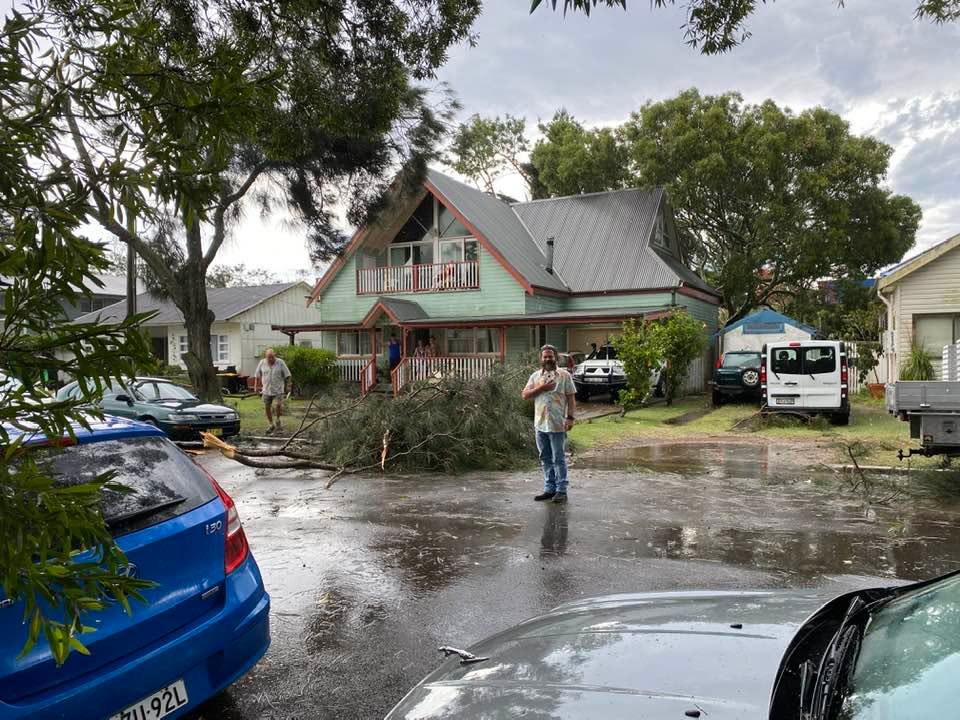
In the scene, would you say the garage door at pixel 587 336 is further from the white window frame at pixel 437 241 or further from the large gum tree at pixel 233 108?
the large gum tree at pixel 233 108

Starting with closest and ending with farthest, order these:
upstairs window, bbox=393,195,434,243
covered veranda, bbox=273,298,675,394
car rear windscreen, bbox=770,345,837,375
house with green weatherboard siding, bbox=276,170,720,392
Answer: car rear windscreen, bbox=770,345,837,375 → covered veranda, bbox=273,298,675,394 → house with green weatherboard siding, bbox=276,170,720,392 → upstairs window, bbox=393,195,434,243

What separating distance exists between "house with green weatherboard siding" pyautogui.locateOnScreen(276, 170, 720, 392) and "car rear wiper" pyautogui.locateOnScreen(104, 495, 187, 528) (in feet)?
62.0

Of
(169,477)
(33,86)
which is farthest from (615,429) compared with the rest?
(33,86)

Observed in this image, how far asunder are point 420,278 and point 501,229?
3648mm

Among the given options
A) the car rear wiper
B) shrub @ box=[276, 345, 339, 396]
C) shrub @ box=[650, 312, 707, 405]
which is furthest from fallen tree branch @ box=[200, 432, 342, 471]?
shrub @ box=[276, 345, 339, 396]

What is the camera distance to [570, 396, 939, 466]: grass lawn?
11.7 metres

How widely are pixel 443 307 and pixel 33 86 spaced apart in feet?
75.1

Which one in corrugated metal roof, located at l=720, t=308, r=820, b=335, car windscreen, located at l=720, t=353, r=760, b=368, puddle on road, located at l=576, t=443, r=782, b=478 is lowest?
puddle on road, located at l=576, t=443, r=782, b=478

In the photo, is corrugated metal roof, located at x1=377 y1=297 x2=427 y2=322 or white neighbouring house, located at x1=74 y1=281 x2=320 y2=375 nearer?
corrugated metal roof, located at x1=377 y1=297 x2=427 y2=322

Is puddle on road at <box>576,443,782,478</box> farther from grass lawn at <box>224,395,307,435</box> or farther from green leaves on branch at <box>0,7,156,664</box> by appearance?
green leaves on branch at <box>0,7,156,664</box>

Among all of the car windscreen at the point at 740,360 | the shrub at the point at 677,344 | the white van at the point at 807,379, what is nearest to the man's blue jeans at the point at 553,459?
the white van at the point at 807,379

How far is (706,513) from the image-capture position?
7285 mm

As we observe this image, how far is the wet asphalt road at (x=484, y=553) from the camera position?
385 centimetres

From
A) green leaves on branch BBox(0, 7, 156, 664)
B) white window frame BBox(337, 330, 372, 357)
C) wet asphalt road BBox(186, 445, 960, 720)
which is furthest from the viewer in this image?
white window frame BBox(337, 330, 372, 357)
